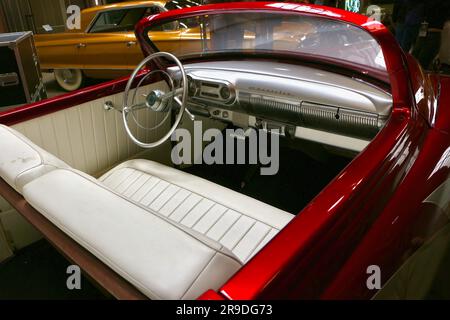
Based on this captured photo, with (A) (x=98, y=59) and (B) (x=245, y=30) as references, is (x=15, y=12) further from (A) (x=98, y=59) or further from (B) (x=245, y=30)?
(B) (x=245, y=30)

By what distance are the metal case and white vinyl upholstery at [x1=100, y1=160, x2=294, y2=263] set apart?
64.8 inches

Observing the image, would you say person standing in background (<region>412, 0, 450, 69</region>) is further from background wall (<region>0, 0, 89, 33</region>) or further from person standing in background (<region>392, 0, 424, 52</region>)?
background wall (<region>0, 0, 89, 33</region>)

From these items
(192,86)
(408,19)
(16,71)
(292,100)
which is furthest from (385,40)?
(408,19)

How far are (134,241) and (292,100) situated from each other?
1.26 meters

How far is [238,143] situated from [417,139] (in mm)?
1673

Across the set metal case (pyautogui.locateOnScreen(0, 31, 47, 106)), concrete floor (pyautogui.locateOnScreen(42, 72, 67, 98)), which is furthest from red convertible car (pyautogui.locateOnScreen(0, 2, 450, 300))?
concrete floor (pyautogui.locateOnScreen(42, 72, 67, 98))

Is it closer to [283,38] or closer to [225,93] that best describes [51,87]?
[225,93]

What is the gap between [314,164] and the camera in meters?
2.66

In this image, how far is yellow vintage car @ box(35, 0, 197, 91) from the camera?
4219 millimetres

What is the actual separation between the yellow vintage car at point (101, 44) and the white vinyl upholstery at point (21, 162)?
326 centimetres

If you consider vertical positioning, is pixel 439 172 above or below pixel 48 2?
below

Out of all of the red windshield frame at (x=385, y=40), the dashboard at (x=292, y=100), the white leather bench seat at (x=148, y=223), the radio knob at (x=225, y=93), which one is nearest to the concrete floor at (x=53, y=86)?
the dashboard at (x=292, y=100)
